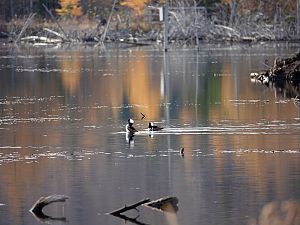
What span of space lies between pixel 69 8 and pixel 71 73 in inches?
1918

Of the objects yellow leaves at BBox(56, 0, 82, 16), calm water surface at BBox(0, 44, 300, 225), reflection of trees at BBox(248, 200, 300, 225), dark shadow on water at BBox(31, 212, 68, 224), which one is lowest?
dark shadow on water at BBox(31, 212, 68, 224)

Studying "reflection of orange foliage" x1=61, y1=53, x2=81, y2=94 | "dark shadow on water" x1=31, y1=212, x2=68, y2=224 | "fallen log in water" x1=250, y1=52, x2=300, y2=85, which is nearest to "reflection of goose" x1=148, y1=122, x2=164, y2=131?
"dark shadow on water" x1=31, y1=212, x2=68, y2=224

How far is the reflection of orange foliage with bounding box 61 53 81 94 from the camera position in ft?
140

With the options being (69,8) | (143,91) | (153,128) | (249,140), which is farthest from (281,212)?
(69,8)

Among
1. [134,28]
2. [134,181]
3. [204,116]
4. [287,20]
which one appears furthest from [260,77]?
[134,28]

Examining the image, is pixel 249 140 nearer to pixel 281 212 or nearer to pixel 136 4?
pixel 281 212

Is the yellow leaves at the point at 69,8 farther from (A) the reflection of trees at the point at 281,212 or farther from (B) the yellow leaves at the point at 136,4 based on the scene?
(A) the reflection of trees at the point at 281,212

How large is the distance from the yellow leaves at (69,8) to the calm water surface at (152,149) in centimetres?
5077

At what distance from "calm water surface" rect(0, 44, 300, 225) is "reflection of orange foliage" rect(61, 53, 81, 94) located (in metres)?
0.19

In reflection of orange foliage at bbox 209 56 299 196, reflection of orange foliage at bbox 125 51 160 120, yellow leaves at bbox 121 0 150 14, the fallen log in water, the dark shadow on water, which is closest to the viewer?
the dark shadow on water

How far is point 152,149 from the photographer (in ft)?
78.9

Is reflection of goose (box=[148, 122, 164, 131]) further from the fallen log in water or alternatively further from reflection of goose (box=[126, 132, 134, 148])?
the fallen log in water

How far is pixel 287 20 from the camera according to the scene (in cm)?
8306

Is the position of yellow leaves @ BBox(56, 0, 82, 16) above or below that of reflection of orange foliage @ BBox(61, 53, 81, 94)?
above
